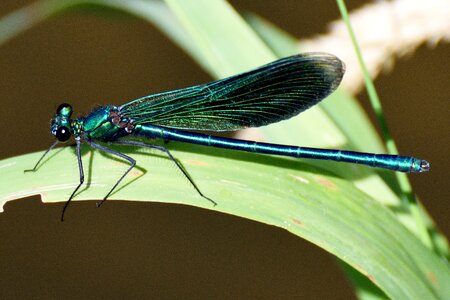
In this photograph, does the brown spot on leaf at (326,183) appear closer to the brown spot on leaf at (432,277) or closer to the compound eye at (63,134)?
the brown spot on leaf at (432,277)

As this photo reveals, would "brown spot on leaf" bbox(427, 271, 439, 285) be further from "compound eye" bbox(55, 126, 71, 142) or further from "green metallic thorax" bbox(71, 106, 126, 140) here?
"compound eye" bbox(55, 126, 71, 142)

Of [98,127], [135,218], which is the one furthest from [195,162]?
[135,218]

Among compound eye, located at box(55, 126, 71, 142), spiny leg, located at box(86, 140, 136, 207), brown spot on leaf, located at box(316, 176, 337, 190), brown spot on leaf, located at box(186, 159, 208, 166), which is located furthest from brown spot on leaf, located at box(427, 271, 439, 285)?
compound eye, located at box(55, 126, 71, 142)

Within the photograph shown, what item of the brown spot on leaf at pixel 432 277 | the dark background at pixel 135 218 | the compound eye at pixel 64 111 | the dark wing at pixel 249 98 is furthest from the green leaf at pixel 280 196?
the dark background at pixel 135 218

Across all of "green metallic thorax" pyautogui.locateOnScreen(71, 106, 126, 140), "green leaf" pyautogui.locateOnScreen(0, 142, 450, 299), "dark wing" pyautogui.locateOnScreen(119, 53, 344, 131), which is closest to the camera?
"green leaf" pyautogui.locateOnScreen(0, 142, 450, 299)

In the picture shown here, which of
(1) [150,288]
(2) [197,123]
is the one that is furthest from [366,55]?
(1) [150,288]
